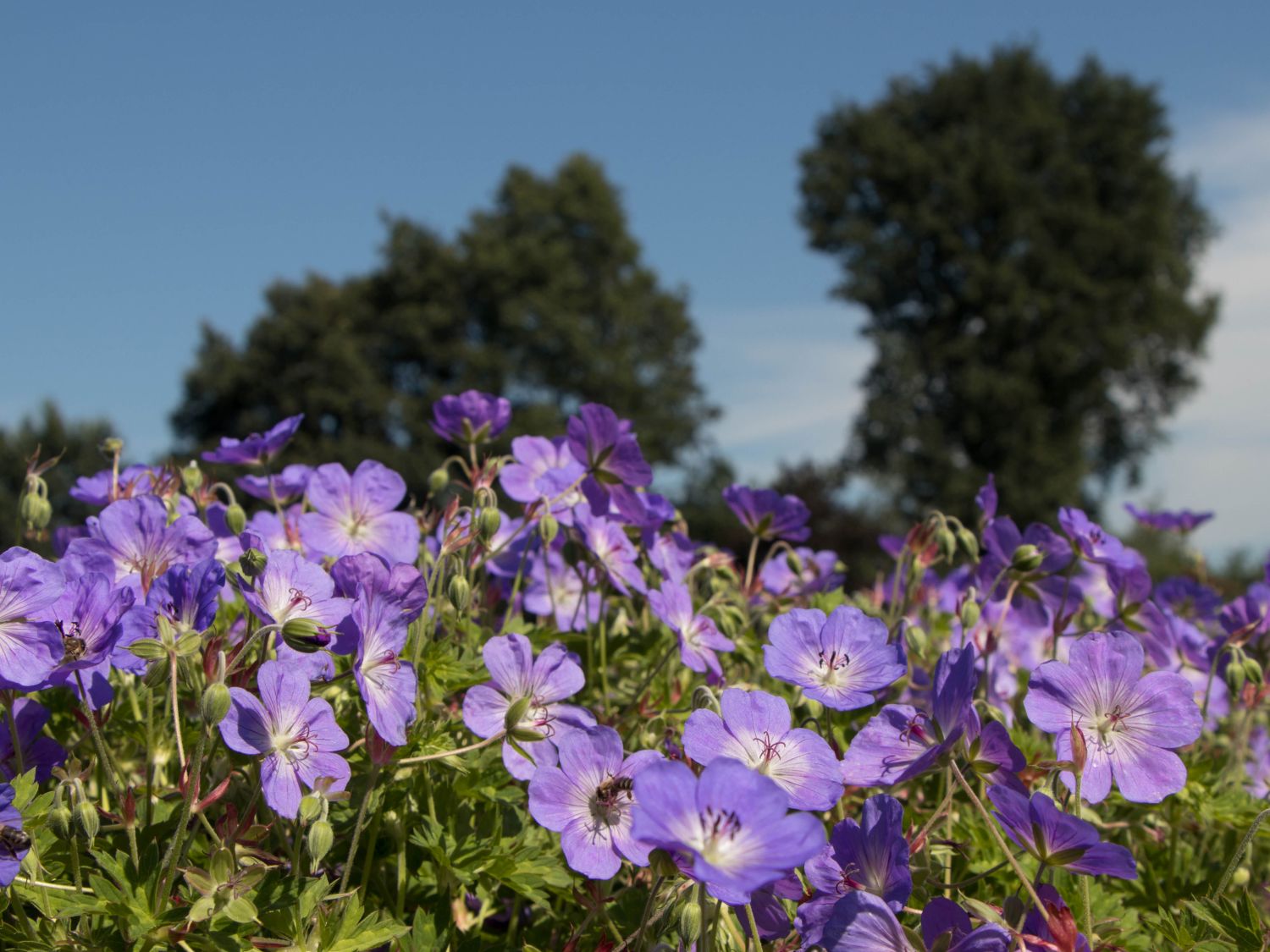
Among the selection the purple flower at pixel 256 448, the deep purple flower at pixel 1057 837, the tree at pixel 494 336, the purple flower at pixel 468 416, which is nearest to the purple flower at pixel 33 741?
the purple flower at pixel 256 448

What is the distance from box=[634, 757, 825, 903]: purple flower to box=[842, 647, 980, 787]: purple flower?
37cm

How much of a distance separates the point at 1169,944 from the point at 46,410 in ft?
128

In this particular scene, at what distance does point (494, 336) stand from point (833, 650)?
35.9 metres

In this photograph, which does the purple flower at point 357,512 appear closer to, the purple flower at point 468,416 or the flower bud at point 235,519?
the flower bud at point 235,519

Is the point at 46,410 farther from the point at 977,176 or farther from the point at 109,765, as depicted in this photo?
the point at 109,765

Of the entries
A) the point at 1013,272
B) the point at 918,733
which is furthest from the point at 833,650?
the point at 1013,272

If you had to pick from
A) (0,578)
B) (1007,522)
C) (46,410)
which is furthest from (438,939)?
(46,410)

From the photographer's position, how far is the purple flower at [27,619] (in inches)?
54.5

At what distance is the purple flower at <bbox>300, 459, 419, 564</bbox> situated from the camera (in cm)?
202

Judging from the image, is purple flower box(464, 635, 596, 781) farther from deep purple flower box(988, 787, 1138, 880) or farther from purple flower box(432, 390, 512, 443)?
purple flower box(432, 390, 512, 443)

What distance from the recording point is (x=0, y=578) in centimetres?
142

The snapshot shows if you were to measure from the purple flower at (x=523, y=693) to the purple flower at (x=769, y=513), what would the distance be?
0.88 meters

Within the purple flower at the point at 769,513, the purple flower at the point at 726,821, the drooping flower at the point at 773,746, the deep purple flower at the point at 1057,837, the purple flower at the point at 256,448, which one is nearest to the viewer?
the purple flower at the point at 726,821

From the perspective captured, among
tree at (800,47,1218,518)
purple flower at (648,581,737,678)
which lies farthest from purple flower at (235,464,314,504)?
tree at (800,47,1218,518)
